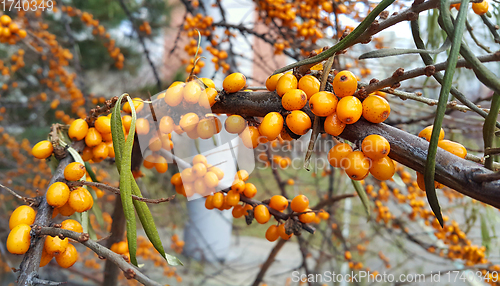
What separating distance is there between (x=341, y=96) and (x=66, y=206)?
50 centimetres

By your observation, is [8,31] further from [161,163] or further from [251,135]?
[251,135]

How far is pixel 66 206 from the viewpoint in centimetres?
51

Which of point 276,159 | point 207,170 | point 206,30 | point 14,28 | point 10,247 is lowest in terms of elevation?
point 10,247

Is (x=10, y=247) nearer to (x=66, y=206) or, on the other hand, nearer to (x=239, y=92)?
(x=66, y=206)

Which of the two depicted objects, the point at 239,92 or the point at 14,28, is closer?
the point at 239,92

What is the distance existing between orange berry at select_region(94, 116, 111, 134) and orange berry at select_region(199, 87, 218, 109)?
0.20 m

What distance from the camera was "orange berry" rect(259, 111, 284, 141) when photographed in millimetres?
434

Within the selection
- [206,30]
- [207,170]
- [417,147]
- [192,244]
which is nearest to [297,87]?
[417,147]

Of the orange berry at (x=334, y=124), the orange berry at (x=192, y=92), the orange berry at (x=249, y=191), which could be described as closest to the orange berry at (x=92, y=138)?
the orange berry at (x=192, y=92)

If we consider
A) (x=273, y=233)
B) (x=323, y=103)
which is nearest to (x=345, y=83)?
(x=323, y=103)

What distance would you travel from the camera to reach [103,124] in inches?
22.0

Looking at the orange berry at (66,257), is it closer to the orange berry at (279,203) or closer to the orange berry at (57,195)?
the orange berry at (57,195)

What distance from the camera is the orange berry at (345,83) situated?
40 cm

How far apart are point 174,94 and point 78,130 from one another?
21 centimetres
